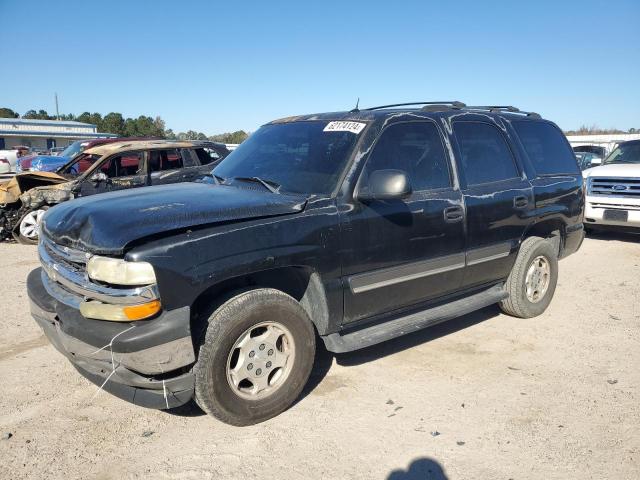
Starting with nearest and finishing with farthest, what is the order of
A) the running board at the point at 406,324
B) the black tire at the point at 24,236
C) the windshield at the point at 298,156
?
the running board at the point at 406,324, the windshield at the point at 298,156, the black tire at the point at 24,236

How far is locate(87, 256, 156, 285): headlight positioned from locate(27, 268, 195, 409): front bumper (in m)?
0.22

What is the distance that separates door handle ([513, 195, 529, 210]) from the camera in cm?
464

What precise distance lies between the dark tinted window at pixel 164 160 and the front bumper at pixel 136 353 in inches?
263

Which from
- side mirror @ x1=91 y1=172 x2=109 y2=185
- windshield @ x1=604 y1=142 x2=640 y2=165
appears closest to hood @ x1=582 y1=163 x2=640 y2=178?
windshield @ x1=604 y1=142 x2=640 y2=165

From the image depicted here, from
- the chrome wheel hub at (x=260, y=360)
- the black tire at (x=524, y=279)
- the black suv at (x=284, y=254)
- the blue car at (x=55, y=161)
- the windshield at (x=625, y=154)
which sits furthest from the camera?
the blue car at (x=55, y=161)

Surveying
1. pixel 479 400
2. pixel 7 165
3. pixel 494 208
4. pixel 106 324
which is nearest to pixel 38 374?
pixel 106 324

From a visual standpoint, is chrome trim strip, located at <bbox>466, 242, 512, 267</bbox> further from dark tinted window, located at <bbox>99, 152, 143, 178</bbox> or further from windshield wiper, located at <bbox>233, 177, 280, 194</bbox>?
dark tinted window, located at <bbox>99, 152, 143, 178</bbox>

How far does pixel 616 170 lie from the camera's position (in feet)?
29.8

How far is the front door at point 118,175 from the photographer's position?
28.8 feet

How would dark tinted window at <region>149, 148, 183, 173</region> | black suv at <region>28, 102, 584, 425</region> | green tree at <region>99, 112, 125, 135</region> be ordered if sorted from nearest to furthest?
black suv at <region>28, 102, 584, 425</region> < dark tinted window at <region>149, 148, 183, 173</region> < green tree at <region>99, 112, 125, 135</region>

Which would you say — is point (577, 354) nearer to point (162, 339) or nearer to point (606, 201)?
point (162, 339)

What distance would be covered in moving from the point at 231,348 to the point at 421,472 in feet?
4.15

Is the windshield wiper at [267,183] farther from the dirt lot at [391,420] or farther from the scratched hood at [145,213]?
the dirt lot at [391,420]

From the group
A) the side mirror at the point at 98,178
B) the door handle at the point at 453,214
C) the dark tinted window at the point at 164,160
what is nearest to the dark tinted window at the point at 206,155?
the dark tinted window at the point at 164,160
